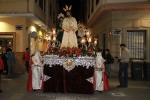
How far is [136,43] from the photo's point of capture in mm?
13656

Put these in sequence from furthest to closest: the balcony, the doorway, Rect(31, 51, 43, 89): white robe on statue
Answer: the doorway < the balcony < Rect(31, 51, 43, 89): white robe on statue

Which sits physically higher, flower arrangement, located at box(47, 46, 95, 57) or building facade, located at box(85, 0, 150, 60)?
building facade, located at box(85, 0, 150, 60)

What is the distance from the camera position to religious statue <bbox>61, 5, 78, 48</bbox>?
8.66 m

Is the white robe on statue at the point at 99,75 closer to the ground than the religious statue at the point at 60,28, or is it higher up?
closer to the ground

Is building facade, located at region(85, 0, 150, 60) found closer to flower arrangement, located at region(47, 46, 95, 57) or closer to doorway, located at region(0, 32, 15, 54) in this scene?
flower arrangement, located at region(47, 46, 95, 57)

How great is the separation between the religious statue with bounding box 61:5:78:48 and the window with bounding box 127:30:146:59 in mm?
6114

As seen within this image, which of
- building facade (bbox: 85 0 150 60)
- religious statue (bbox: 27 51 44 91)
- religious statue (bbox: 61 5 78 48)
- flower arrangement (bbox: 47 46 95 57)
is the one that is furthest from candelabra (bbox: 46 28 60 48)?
building facade (bbox: 85 0 150 60)

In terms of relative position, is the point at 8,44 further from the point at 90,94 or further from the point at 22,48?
the point at 90,94

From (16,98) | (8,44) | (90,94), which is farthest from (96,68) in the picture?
(8,44)

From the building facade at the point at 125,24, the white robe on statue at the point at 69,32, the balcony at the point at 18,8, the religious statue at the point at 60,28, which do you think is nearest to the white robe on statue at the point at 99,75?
the white robe on statue at the point at 69,32

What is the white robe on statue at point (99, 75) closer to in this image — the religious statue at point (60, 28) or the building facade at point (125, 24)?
the religious statue at point (60, 28)

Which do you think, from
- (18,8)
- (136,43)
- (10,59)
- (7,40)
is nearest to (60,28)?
(10,59)

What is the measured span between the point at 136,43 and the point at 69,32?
21.8 ft

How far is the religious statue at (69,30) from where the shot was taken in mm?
8656
